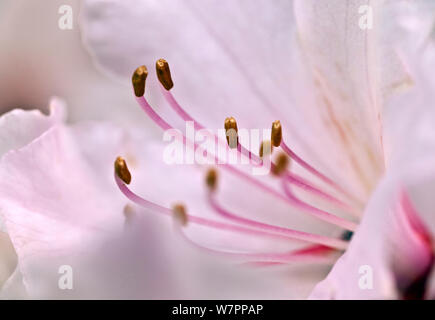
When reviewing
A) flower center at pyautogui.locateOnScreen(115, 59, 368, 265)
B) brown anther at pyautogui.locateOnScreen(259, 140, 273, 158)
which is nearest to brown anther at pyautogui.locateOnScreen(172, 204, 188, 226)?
flower center at pyautogui.locateOnScreen(115, 59, 368, 265)

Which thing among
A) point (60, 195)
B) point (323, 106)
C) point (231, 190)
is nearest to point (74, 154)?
point (60, 195)

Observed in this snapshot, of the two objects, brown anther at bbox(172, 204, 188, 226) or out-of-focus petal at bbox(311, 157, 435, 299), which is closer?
out-of-focus petal at bbox(311, 157, 435, 299)

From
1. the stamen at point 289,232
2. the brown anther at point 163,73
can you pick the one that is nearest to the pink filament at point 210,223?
the stamen at point 289,232

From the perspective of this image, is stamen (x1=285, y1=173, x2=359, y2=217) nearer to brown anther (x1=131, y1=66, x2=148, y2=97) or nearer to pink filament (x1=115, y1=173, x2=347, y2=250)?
pink filament (x1=115, y1=173, x2=347, y2=250)

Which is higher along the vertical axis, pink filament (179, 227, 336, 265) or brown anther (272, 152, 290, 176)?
brown anther (272, 152, 290, 176)

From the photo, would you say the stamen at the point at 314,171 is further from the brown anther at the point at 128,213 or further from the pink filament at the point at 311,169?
the brown anther at the point at 128,213

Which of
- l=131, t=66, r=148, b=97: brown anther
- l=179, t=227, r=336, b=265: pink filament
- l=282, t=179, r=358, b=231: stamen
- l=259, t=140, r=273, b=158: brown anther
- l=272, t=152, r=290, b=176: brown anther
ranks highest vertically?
l=131, t=66, r=148, b=97: brown anther

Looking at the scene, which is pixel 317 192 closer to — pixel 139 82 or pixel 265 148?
pixel 265 148
